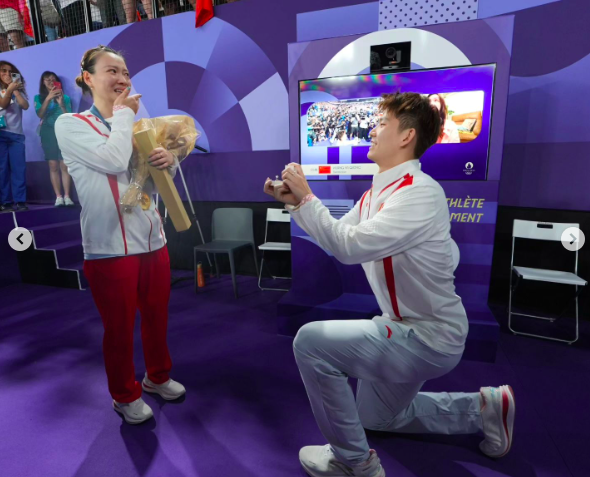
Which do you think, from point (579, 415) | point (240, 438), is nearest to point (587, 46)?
point (579, 415)

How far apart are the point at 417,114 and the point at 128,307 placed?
1.59m

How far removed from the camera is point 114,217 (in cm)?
167

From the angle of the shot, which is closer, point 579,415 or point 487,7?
point 579,415

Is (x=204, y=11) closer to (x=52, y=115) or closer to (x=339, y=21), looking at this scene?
(x=339, y=21)

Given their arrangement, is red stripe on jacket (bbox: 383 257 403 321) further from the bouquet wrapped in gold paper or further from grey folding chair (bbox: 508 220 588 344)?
grey folding chair (bbox: 508 220 588 344)

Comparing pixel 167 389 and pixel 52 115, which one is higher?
pixel 52 115

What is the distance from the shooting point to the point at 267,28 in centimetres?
405

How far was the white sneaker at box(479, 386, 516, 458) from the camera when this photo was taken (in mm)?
1635

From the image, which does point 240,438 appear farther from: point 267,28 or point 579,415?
point 267,28

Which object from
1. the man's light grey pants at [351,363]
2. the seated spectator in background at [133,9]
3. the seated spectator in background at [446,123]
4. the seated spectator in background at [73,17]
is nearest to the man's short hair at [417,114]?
the man's light grey pants at [351,363]

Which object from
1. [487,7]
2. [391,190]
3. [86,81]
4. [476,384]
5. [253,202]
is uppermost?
[487,7]

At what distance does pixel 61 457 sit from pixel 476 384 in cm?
235

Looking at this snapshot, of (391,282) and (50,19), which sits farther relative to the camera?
(50,19)

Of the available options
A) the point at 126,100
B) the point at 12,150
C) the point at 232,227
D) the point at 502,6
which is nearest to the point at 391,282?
the point at 126,100
